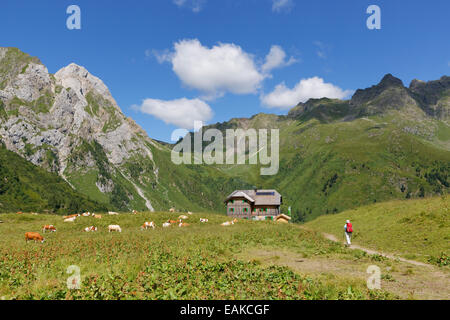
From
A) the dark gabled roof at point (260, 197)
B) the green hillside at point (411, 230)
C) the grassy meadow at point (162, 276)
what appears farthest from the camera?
the dark gabled roof at point (260, 197)

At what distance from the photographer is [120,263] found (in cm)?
1484

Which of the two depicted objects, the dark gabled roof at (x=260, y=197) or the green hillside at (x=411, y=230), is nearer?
the green hillside at (x=411, y=230)

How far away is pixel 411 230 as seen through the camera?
1087 inches

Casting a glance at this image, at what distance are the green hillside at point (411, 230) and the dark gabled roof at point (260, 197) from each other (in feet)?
153

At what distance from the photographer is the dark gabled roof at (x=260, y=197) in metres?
87.3

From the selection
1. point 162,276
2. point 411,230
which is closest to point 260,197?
point 411,230

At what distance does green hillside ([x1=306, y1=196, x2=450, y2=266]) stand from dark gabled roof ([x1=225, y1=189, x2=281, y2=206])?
4667 centimetres

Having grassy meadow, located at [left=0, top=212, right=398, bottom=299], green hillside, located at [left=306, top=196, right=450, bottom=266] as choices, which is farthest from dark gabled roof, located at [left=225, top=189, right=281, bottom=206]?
grassy meadow, located at [left=0, top=212, right=398, bottom=299]

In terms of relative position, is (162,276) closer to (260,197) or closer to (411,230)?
(411,230)

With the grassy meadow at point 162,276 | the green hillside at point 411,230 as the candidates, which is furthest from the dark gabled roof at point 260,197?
the grassy meadow at point 162,276

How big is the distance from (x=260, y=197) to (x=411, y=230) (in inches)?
2487

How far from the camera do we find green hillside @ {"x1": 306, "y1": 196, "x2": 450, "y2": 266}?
21.0m

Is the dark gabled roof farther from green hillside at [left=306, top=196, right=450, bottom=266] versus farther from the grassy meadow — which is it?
the grassy meadow

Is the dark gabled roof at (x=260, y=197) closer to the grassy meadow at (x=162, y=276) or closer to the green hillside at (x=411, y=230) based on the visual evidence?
the green hillside at (x=411, y=230)
